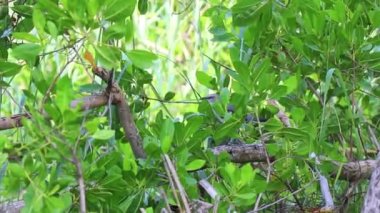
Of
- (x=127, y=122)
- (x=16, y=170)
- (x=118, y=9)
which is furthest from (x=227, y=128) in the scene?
(x=16, y=170)

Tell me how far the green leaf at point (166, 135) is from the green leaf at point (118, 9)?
172mm

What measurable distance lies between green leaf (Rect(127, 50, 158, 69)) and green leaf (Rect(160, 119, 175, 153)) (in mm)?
97

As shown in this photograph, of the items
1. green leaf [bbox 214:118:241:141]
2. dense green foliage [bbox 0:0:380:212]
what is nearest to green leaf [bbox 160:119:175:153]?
dense green foliage [bbox 0:0:380:212]

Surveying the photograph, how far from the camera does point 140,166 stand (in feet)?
3.94

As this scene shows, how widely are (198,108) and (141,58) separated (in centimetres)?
24

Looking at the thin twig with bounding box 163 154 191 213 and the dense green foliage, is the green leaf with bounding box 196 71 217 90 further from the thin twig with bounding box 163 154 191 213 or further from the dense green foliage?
the thin twig with bounding box 163 154 191 213

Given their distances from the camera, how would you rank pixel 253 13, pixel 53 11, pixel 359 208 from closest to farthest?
pixel 53 11 < pixel 253 13 < pixel 359 208

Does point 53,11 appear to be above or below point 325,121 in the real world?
above

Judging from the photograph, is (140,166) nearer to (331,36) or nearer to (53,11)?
(53,11)

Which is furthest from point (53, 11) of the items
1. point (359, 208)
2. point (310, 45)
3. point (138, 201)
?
point (359, 208)

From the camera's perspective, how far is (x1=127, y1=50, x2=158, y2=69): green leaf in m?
1.12

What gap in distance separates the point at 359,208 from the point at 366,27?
344 mm

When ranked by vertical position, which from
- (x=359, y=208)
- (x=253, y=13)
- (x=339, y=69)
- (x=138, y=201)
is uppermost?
(x=253, y=13)

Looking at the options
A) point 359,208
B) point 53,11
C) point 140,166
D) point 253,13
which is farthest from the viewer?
point 359,208
